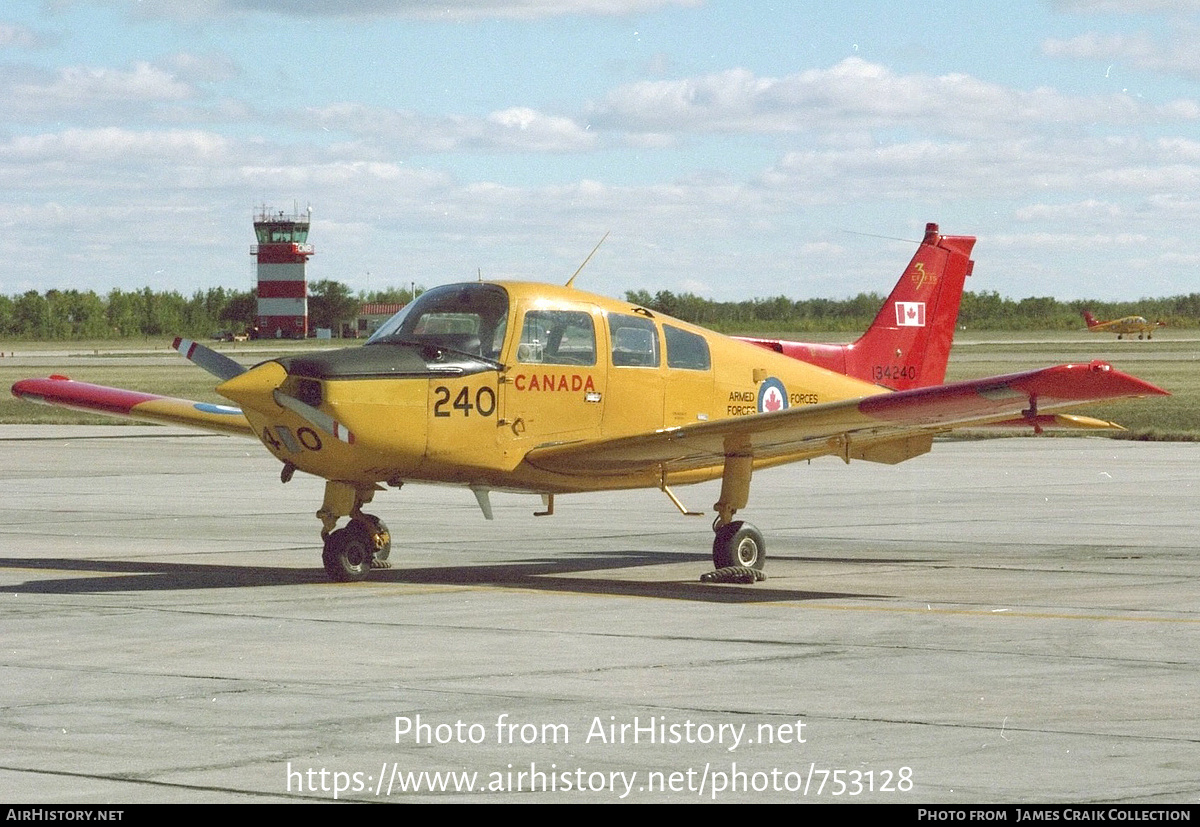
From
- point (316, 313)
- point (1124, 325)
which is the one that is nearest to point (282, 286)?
point (316, 313)

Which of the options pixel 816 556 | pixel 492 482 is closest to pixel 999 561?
pixel 816 556

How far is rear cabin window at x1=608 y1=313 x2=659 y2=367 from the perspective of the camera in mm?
15523

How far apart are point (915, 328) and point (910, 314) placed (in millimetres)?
160

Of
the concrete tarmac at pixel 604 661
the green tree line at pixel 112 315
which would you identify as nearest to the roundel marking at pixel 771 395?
the concrete tarmac at pixel 604 661

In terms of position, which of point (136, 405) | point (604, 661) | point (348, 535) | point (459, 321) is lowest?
point (604, 661)

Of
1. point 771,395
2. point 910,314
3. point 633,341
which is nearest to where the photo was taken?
point 633,341

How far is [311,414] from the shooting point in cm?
1372

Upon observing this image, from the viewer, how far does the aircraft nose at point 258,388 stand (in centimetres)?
1362

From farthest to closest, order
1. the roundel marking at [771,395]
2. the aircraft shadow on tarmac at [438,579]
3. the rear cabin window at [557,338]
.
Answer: the roundel marking at [771,395] < the rear cabin window at [557,338] < the aircraft shadow on tarmac at [438,579]

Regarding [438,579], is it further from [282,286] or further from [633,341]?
[282,286]

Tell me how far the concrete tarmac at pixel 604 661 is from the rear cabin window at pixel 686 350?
73.0 inches

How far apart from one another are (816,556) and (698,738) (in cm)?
902

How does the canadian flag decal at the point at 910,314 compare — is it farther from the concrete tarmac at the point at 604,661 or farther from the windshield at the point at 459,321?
the windshield at the point at 459,321

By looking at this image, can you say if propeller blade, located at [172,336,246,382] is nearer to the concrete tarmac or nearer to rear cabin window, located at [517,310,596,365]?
the concrete tarmac
